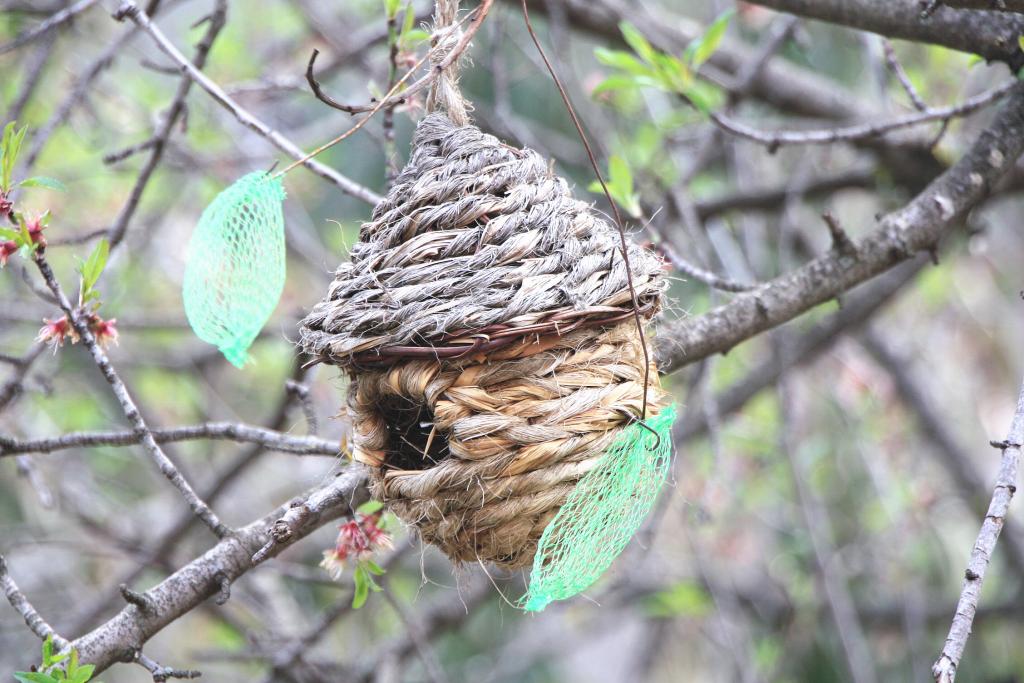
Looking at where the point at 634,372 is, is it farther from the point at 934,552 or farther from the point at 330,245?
the point at 934,552

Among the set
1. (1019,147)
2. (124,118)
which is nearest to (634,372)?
(1019,147)

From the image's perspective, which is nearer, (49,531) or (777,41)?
(777,41)

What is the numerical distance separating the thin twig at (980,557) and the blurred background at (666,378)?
0.81 m

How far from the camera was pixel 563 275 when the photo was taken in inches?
50.8

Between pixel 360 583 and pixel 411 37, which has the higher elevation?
pixel 411 37

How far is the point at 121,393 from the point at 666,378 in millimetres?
1628

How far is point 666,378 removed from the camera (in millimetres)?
2750

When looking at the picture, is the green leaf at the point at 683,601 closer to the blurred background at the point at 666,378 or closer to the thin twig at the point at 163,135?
the blurred background at the point at 666,378

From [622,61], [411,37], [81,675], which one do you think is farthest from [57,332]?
[622,61]

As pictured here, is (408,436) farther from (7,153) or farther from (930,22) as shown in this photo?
(930,22)

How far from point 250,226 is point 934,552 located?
4163mm

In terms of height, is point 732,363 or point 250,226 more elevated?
point 250,226

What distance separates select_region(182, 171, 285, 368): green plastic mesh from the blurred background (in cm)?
52

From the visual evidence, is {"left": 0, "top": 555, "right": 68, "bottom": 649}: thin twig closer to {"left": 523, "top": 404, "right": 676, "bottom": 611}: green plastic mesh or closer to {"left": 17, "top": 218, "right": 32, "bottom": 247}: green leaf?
{"left": 17, "top": 218, "right": 32, "bottom": 247}: green leaf
